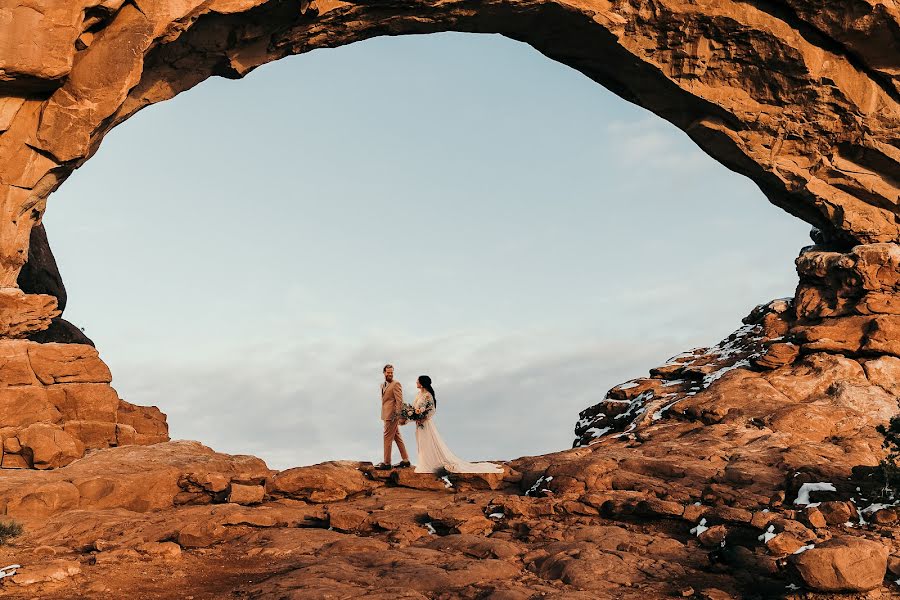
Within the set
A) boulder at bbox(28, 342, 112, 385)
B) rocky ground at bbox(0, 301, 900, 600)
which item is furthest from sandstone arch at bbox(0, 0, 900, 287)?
rocky ground at bbox(0, 301, 900, 600)

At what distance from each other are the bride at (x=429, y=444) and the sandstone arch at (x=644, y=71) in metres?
11.6

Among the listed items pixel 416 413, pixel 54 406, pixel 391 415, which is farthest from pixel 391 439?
pixel 54 406

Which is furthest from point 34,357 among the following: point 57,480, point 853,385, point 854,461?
point 853,385

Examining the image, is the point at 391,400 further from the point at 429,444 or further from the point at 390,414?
the point at 429,444

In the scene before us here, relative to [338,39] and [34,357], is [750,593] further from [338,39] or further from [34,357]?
[338,39]

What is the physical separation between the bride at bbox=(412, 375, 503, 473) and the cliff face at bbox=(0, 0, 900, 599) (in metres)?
0.56

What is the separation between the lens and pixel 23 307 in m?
21.3

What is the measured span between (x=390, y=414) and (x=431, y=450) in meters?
1.34

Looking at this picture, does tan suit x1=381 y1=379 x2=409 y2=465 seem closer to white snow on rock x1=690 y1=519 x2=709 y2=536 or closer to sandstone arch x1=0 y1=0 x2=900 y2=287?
white snow on rock x1=690 y1=519 x2=709 y2=536

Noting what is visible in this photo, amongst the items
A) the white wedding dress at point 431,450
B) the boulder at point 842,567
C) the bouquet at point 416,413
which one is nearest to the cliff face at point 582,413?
the boulder at point 842,567

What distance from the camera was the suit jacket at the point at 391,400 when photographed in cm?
1913

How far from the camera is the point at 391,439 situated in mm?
19531

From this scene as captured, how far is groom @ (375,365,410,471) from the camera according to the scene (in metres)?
19.2

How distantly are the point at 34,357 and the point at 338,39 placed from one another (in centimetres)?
1277
